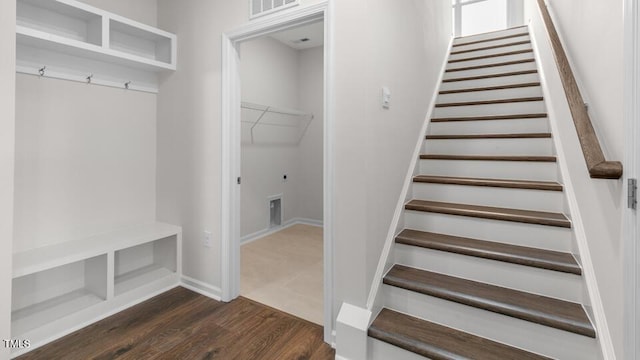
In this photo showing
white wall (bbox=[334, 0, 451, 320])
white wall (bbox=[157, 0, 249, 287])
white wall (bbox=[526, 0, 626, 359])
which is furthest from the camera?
white wall (bbox=[157, 0, 249, 287])

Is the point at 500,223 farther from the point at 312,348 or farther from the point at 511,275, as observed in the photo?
the point at 312,348

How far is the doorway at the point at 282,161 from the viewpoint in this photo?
313 centimetres

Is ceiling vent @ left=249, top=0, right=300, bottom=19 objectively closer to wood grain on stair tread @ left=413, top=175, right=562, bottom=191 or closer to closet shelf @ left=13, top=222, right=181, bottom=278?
wood grain on stair tread @ left=413, top=175, right=562, bottom=191

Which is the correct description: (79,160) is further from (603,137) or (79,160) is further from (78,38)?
(603,137)

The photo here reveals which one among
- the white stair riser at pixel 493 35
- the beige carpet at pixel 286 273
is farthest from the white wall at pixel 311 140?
the white stair riser at pixel 493 35

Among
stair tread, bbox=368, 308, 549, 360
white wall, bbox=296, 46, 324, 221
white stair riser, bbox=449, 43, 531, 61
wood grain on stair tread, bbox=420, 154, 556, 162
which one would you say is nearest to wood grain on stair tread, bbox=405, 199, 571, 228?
wood grain on stair tread, bbox=420, 154, 556, 162

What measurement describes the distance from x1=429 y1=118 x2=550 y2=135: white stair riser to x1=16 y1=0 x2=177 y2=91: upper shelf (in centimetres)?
248

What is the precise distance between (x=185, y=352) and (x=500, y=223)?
2.05 m

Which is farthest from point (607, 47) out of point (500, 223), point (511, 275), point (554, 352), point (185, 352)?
point (185, 352)

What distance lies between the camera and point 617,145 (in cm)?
113

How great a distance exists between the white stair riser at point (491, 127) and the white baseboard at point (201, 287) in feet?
7.75

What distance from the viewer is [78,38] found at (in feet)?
7.15

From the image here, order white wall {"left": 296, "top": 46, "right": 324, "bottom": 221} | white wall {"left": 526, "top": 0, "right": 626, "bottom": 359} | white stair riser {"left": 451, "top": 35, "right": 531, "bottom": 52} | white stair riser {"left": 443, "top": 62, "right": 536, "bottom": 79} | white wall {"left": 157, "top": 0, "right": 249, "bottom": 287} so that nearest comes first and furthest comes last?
1. white wall {"left": 526, "top": 0, "right": 626, "bottom": 359}
2. white wall {"left": 157, "top": 0, "right": 249, "bottom": 287}
3. white stair riser {"left": 443, "top": 62, "right": 536, "bottom": 79}
4. white stair riser {"left": 451, "top": 35, "right": 531, "bottom": 52}
5. white wall {"left": 296, "top": 46, "right": 324, "bottom": 221}

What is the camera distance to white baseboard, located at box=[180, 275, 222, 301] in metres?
2.39
